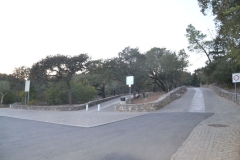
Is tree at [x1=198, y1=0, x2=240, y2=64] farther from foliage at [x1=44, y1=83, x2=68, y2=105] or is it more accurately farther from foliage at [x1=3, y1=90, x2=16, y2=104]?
foliage at [x1=3, y1=90, x2=16, y2=104]

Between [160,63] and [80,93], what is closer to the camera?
[160,63]

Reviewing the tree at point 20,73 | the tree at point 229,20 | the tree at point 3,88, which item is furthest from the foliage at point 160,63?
the tree at point 20,73

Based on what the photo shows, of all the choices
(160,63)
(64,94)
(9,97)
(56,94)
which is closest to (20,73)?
(9,97)

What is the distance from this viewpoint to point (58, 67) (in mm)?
28797

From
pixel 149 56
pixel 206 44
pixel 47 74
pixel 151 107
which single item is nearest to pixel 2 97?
pixel 47 74

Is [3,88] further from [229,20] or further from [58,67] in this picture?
[229,20]

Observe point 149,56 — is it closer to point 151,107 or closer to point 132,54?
point 132,54

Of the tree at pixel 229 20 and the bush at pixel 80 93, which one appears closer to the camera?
the tree at pixel 229 20

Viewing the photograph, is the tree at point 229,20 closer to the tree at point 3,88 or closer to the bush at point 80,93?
the bush at point 80,93

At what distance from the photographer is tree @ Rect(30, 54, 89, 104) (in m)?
28.1

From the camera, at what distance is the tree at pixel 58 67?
2814cm

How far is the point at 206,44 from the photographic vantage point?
1517 inches

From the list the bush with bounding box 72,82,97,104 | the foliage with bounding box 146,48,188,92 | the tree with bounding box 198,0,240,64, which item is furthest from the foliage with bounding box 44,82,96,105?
the tree with bounding box 198,0,240,64

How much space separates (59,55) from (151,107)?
1630 cm
